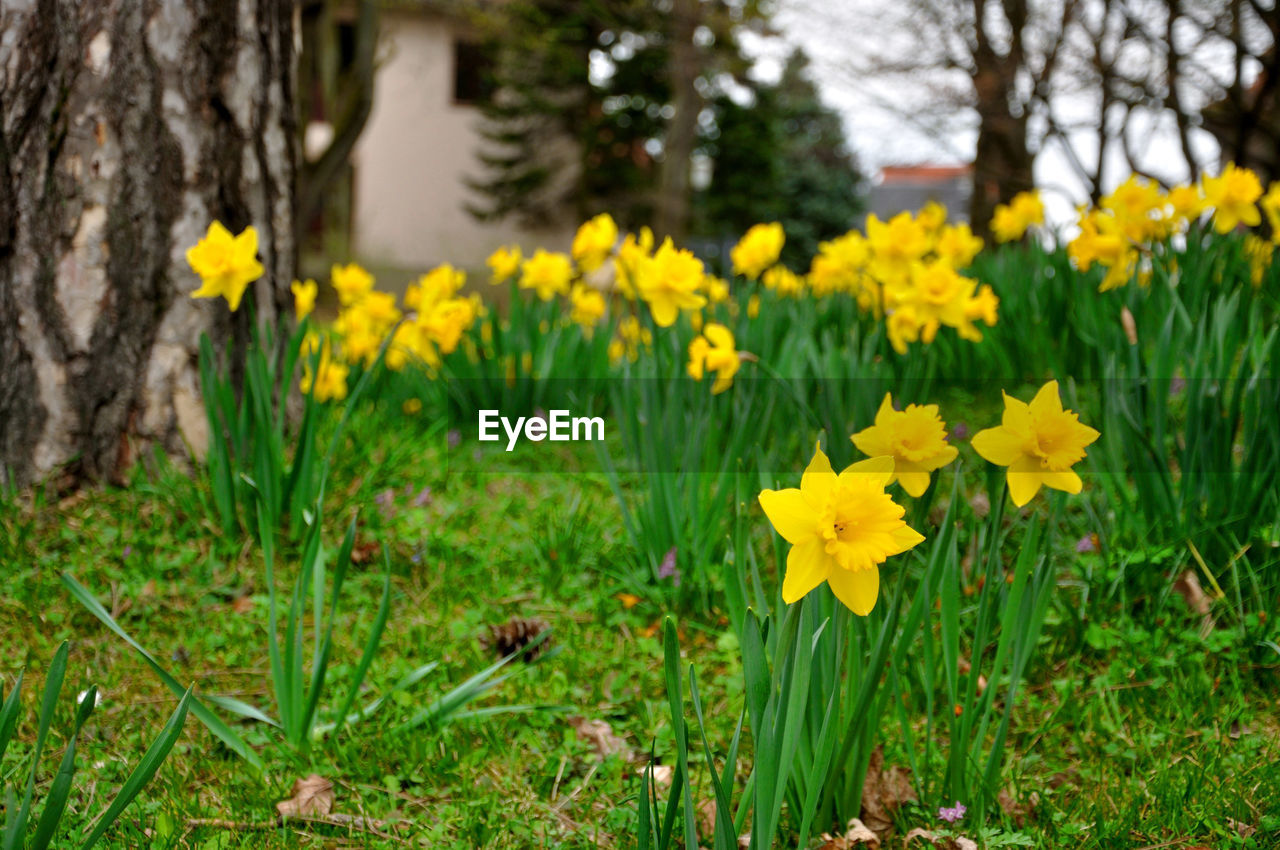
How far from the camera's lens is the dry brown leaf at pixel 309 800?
1.24 meters

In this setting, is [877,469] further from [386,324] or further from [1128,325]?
[386,324]

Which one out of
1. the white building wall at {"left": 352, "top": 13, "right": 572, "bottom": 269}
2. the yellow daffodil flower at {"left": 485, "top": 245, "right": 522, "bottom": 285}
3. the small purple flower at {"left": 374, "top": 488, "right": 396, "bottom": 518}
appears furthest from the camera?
the white building wall at {"left": 352, "top": 13, "right": 572, "bottom": 269}

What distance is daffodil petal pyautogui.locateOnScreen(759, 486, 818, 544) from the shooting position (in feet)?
2.57

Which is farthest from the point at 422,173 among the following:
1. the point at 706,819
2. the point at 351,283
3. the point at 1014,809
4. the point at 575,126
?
the point at 1014,809

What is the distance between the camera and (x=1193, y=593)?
164 centimetres

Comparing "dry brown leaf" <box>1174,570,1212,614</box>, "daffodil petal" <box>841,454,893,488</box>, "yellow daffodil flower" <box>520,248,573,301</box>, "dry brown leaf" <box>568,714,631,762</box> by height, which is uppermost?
"yellow daffodil flower" <box>520,248,573,301</box>

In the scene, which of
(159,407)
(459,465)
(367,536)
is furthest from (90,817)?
(459,465)

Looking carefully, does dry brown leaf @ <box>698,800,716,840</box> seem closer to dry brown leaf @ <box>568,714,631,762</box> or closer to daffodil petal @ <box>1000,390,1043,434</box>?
dry brown leaf @ <box>568,714,631,762</box>

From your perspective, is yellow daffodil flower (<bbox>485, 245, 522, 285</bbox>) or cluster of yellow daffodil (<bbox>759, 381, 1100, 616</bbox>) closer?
cluster of yellow daffodil (<bbox>759, 381, 1100, 616</bbox>)

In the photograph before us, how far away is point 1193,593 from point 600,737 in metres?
1.11

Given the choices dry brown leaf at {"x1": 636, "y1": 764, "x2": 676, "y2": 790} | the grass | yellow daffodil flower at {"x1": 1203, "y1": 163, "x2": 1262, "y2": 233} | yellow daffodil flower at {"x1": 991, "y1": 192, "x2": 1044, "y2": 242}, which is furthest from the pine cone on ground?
yellow daffodil flower at {"x1": 991, "y1": 192, "x2": 1044, "y2": 242}

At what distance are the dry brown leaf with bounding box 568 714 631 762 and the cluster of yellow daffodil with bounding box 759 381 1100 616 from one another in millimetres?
726

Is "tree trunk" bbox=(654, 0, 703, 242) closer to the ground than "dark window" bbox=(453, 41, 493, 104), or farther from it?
closer to the ground

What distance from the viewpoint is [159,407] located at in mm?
2125
